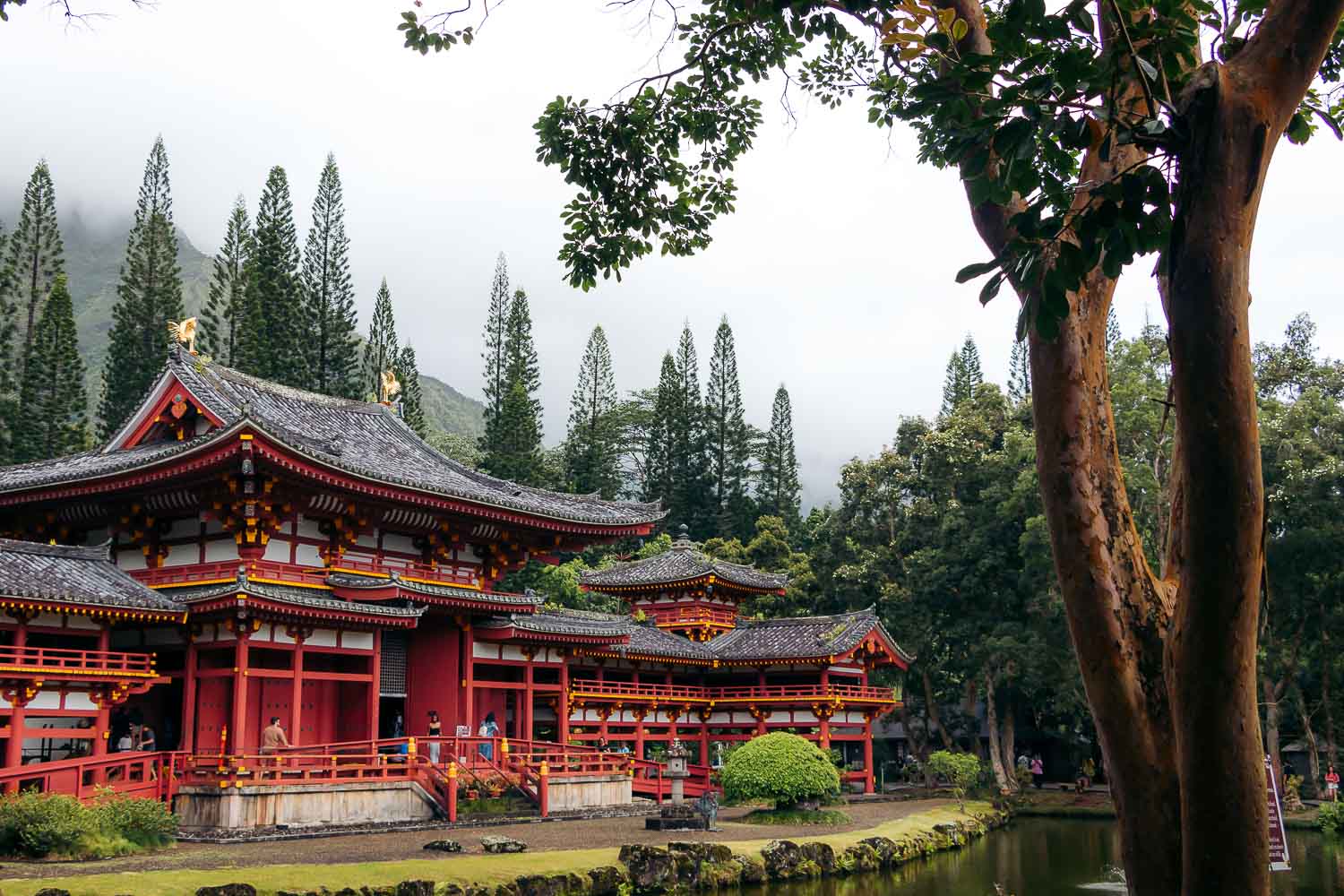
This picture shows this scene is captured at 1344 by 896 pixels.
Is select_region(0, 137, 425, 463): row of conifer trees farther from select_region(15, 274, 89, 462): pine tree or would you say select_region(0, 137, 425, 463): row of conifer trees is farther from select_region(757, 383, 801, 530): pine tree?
select_region(757, 383, 801, 530): pine tree

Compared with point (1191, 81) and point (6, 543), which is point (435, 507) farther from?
point (1191, 81)

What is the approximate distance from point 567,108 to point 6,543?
50.0 feet

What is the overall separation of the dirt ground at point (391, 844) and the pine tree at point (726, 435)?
38.8 metres

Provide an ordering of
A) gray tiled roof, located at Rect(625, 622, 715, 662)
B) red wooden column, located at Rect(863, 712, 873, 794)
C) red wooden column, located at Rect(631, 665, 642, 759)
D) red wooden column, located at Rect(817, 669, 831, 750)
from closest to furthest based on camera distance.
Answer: gray tiled roof, located at Rect(625, 622, 715, 662) < red wooden column, located at Rect(631, 665, 642, 759) < red wooden column, located at Rect(817, 669, 831, 750) < red wooden column, located at Rect(863, 712, 873, 794)

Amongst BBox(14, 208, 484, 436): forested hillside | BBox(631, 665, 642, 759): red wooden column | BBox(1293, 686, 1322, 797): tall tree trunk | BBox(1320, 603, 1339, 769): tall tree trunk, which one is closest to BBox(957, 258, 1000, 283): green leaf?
BBox(631, 665, 642, 759): red wooden column

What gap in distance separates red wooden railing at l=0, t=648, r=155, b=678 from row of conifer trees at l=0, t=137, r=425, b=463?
24556 mm

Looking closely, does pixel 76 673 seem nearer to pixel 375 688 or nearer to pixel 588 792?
pixel 375 688

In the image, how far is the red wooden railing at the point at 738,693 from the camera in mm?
31656

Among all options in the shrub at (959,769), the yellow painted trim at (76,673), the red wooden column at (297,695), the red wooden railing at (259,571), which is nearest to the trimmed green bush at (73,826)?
the yellow painted trim at (76,673)

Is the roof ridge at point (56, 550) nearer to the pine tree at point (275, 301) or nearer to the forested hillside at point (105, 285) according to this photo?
the pine tree at point (275, 301)

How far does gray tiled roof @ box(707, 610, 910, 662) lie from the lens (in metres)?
33.6

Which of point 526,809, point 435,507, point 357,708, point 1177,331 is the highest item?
point 435,507

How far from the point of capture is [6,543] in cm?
1895

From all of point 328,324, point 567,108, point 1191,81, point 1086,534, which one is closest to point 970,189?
point 1191,81
